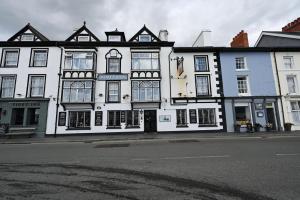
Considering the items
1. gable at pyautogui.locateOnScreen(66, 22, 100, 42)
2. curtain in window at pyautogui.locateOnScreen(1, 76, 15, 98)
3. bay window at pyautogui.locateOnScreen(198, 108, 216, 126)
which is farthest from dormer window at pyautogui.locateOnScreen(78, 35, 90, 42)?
bay window at pyautogui.locateOnScreen(198, 108, 216, 126)

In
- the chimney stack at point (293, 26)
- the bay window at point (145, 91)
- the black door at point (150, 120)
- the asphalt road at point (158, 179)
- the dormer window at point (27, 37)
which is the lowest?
the asphalt road at point (158, 179)

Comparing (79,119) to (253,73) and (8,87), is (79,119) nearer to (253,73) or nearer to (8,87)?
(8,87)

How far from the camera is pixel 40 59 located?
66.6ft

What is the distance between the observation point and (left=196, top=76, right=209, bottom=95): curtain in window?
20.2 meters

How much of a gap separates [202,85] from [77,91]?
46.3 ft

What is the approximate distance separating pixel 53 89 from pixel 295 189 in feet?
68.9

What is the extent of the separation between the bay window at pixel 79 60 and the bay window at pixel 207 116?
13.5m

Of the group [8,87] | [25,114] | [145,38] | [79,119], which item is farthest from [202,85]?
[8,87]

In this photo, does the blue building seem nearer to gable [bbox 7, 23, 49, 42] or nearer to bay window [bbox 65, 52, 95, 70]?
bay window [bbox 65, 52, 95, 70]

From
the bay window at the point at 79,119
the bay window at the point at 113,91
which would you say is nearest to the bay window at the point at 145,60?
the bay window at the point at 113,91

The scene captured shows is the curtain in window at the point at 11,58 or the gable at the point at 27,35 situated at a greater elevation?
the gable at the point at 27,35

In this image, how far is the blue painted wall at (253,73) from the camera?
2019cm

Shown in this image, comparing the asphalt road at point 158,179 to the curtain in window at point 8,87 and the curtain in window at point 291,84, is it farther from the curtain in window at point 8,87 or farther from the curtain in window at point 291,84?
the curtain in window at point 291,84

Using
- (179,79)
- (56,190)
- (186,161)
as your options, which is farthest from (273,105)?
(56,190)
